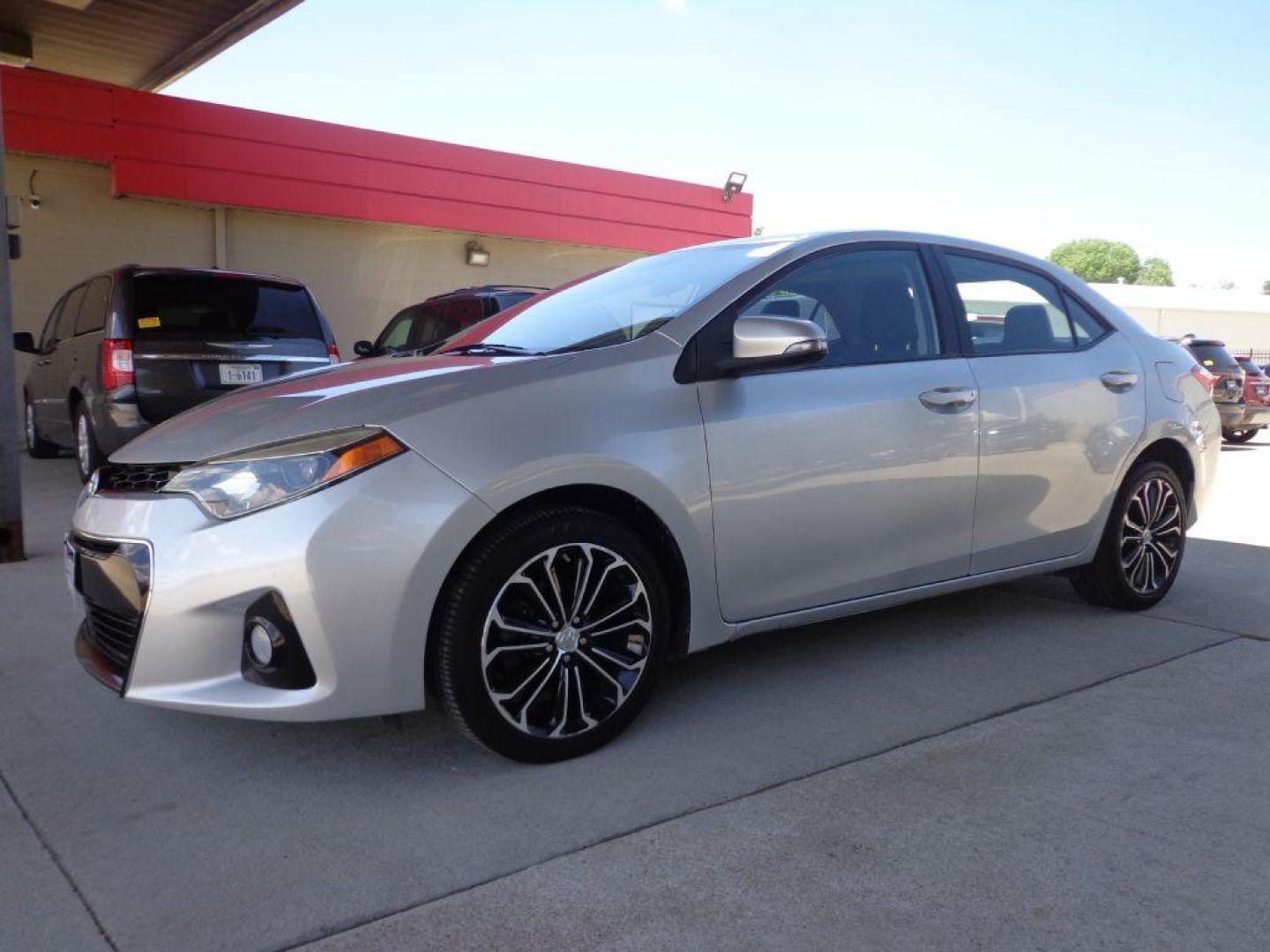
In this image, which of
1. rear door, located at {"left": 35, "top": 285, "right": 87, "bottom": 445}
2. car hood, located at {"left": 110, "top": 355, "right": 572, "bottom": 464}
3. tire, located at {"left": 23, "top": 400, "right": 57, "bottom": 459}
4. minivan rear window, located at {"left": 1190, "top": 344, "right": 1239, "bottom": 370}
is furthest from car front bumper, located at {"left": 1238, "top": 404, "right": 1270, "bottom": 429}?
tire, located at {"left": 23, "top": 400, "right": 57, "bottom": 459}

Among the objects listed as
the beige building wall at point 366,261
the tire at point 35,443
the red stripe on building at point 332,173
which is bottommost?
the tire at point 35,443

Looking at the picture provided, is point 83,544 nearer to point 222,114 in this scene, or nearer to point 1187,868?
point 1187,868

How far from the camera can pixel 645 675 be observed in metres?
3.16

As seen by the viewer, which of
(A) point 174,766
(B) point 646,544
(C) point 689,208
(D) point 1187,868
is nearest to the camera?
(D) point 1187,868

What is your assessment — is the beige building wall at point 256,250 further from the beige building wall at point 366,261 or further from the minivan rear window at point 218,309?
the minivan rear window at point 218,309

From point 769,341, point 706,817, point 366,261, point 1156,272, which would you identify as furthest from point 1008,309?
point 1156,272

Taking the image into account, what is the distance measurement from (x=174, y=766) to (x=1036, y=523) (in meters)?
3.24

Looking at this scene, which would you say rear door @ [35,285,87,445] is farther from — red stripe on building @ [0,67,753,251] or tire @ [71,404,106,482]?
red stripe on building @ [0,67,753,251]

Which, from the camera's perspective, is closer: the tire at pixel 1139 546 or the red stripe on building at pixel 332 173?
the tire at pixel 1139 546

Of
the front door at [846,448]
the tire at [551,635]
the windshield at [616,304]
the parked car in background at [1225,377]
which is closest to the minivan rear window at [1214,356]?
the parked car in background at [1225,377]

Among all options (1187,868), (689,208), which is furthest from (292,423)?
(689,208)

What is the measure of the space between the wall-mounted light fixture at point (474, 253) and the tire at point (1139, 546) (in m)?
12.1

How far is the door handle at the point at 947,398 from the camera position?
3.74 meters

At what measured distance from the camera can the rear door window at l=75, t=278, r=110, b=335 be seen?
7355 mm
